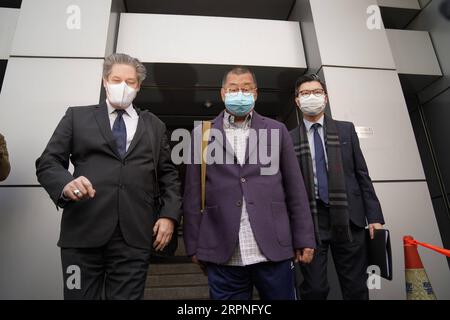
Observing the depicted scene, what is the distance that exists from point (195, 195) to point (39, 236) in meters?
1.58

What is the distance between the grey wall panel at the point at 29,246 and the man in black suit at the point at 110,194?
1126 mm

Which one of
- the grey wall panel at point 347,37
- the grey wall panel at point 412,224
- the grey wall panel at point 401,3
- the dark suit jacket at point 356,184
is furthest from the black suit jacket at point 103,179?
the grey wall panel at point 401,3

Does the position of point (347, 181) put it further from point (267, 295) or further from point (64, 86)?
point (64, 86)

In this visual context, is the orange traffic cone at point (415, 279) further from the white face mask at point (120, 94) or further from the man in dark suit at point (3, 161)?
the man in dark suit at point (3, 161)

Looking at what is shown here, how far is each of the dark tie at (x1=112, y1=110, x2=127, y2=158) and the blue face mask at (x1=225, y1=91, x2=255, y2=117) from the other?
2.03 ft

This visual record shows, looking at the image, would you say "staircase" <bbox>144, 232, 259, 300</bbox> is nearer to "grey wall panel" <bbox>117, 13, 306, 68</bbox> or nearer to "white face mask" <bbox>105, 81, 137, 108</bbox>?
"white face mask" <bbox>105, 81, 137, 108</bbox>

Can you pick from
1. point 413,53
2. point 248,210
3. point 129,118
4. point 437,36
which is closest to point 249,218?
point 248,210

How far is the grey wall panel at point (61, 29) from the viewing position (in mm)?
2738

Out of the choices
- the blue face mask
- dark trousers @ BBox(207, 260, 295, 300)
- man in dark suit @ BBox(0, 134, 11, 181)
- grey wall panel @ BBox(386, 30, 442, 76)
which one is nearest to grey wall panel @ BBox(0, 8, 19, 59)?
man in dark suit @ BBox(0, 134, 11, 181)

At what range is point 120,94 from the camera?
162 centimetres

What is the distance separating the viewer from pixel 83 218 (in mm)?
1364

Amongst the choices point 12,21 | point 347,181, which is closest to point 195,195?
point 347,181
